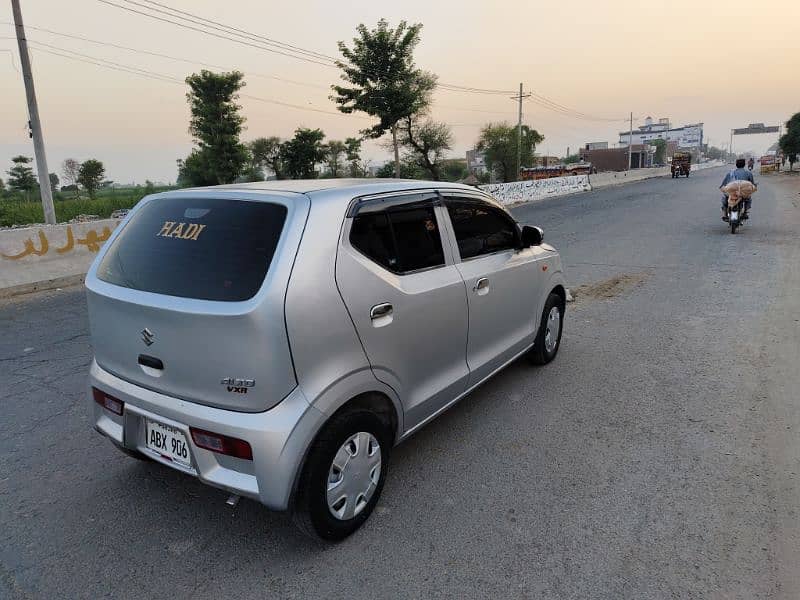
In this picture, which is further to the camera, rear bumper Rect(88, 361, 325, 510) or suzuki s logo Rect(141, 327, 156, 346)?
suzuki s logo Rect(141, 327, 156, 346)

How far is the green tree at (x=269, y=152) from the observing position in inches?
2402

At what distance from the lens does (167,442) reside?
247 centimetres

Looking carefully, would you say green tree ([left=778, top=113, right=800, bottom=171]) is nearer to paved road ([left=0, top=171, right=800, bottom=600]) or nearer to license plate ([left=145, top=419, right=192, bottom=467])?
paved road ([left=0, top=171, right=800, bottom=600])

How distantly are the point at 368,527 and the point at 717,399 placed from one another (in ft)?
9.77

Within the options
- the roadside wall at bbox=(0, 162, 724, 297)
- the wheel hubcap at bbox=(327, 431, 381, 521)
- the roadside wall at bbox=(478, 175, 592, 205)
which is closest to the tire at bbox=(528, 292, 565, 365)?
the wheel hubcap at bbox=(327, 431, 381, 521)

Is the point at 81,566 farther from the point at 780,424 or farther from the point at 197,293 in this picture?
the point at 780,424

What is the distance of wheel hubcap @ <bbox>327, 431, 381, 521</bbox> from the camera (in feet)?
8.08

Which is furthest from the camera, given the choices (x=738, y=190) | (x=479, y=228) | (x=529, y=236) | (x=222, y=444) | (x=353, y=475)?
(x=738, y=190)

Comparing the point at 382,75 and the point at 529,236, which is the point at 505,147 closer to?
the point at 382,75

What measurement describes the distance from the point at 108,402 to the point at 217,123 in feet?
162

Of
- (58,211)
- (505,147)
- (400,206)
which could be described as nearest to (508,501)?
(400,206)

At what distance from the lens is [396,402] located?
2.77 meters

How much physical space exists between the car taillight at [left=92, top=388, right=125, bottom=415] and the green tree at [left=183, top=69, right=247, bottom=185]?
4829cm

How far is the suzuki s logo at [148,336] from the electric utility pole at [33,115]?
15.0 meters
